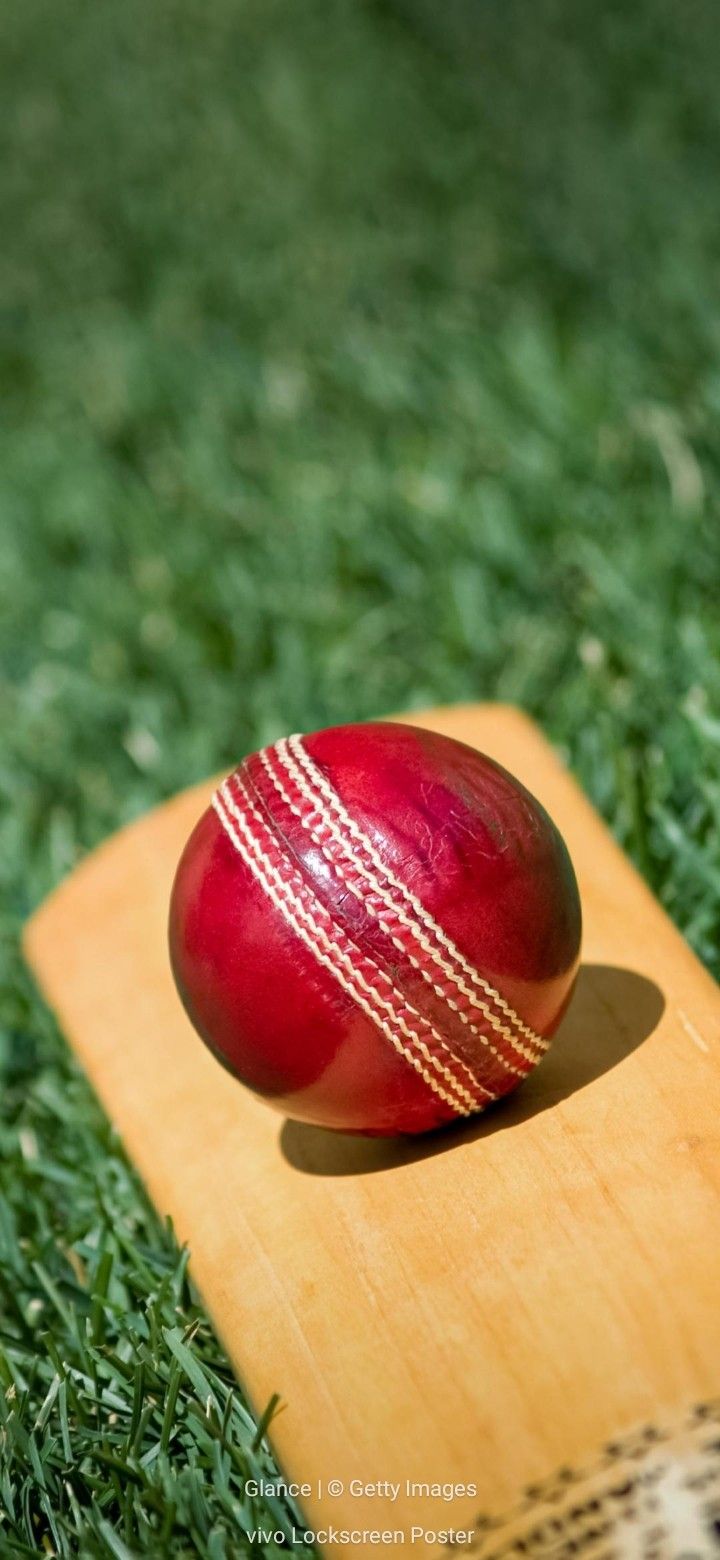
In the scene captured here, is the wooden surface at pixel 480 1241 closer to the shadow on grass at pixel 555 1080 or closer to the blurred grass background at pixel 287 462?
the shadow on grass at pixel 555 1080

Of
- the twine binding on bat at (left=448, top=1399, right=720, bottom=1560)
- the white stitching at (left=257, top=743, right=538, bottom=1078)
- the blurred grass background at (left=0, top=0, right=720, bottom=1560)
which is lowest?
the blurred grass background at (left=0, top=0, right=720, bottom=1560)

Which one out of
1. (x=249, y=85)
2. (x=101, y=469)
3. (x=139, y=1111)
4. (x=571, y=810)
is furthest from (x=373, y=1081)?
(x=249, y=85)

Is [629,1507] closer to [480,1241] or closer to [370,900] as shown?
[480,1241]

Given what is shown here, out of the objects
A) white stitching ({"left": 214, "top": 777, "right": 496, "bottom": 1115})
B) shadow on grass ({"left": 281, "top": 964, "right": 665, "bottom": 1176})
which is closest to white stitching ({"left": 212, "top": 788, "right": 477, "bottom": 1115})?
white stitching ({"left": 214, "top": 777, "right": 496, "bottom": 1115})

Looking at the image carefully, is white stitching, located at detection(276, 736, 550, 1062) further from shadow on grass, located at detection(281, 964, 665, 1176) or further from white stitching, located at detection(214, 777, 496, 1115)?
shadow on grass, located at detection(281, 964, 665, 1176)

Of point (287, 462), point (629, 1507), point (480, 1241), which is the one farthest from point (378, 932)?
point (287, 462)

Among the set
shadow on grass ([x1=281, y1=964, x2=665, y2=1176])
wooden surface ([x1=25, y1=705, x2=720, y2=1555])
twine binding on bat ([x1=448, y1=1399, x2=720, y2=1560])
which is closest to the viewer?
twine binding on bat ([x1=448, y1=1399, x2=720, y2=1560])
